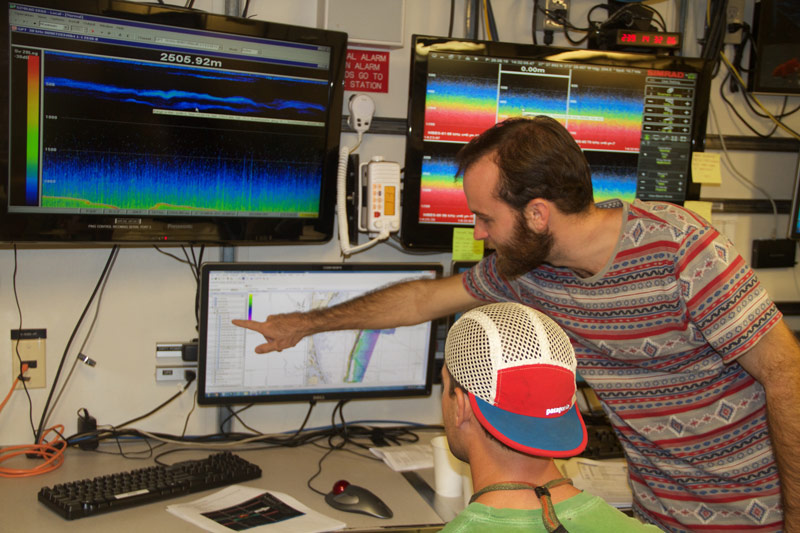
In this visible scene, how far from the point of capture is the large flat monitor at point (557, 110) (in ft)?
7.36

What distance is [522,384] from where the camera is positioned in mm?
1163

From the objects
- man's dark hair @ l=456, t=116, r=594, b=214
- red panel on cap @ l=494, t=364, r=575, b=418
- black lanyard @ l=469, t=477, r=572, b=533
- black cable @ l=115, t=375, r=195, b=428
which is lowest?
black cable @ l=115, t=375, r=195, b=428

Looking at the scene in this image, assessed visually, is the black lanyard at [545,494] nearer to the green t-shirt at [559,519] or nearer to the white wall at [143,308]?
the green t-shirt at [559,519]

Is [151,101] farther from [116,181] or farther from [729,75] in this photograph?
[729,75]

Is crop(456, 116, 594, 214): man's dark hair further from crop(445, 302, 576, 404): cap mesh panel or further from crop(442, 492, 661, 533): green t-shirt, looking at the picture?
crop(442, 492, 661, 533): green t-shirt

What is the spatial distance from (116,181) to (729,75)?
6.45 feet

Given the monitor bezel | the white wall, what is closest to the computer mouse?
the white wall

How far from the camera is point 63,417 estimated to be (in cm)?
215

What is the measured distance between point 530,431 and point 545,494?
9cm

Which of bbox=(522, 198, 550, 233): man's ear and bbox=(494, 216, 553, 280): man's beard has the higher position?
bbox=(522, 198, 550, 233): man's ear

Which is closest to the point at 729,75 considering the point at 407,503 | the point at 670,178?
the point at 670,178

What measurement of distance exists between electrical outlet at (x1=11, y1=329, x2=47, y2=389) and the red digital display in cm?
187

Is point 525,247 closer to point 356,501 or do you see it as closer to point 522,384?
point 522,384

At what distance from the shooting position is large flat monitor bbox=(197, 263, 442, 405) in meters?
2.09
